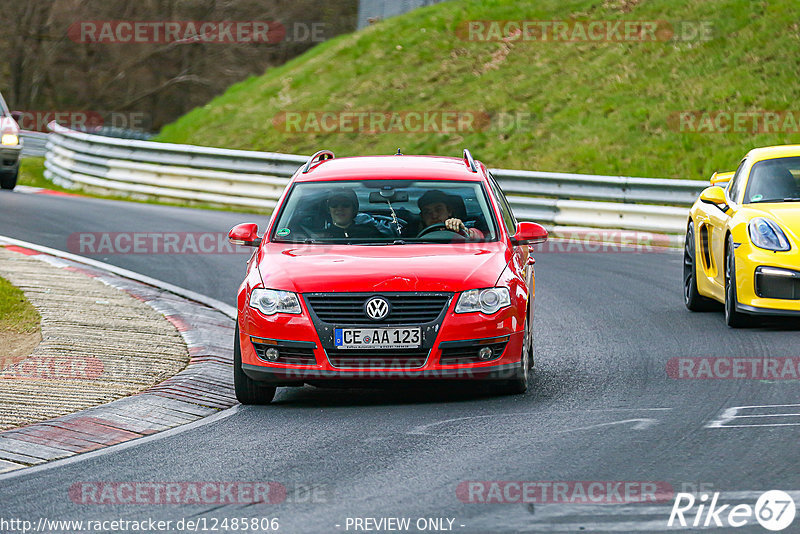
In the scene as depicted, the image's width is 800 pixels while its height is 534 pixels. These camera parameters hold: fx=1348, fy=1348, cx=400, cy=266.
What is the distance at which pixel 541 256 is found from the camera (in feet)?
57.7

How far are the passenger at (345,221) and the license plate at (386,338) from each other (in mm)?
1218

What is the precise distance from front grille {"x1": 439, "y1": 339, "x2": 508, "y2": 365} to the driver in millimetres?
1127

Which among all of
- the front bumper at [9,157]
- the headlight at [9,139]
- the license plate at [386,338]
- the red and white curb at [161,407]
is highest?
the headlight at [9,139]

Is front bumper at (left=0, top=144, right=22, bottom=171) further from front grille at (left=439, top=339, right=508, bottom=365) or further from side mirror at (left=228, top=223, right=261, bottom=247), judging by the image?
front grille at (left=439, top=339, right=508, bottom=365)

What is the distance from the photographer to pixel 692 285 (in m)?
12.6

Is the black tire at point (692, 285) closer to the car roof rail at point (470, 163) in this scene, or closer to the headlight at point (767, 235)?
the headlight at point (767, 235)

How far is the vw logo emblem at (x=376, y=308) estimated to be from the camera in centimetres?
825

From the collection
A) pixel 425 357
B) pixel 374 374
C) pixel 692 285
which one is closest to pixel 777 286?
pixel 692 285

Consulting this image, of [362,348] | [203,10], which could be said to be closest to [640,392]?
[362,348]

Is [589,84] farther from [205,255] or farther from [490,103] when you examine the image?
[205,255]

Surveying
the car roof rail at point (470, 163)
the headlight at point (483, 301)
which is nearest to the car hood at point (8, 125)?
the car roof rail at point (470, 163)

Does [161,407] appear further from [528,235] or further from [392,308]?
[528,235]

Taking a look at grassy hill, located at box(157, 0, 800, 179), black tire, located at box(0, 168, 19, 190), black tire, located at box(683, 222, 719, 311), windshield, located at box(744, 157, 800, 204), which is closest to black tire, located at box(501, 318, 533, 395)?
windshield, located at box(744, 157, 800, 204)

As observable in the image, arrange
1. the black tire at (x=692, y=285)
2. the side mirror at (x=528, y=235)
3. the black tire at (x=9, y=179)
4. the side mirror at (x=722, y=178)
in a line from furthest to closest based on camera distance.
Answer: the black tire at (x=9, y=179) < the side mirror at (x=722, y=178) < the black tire at (x=692, y=285) < the side mirror at (x=528, y=235)
